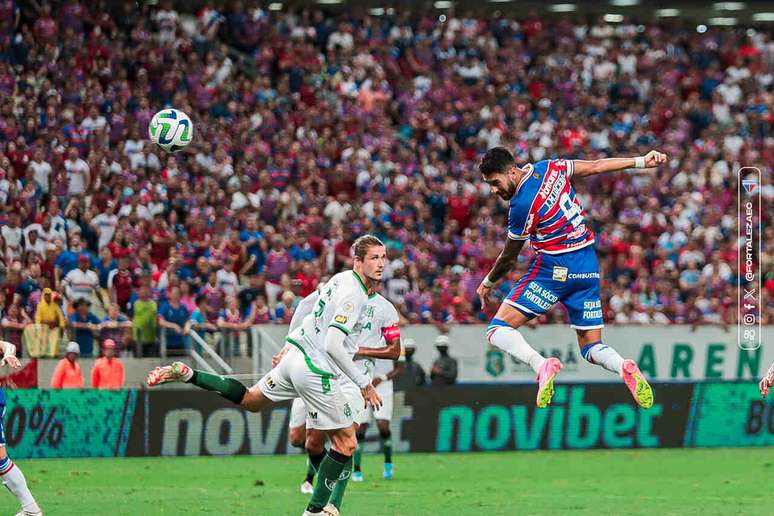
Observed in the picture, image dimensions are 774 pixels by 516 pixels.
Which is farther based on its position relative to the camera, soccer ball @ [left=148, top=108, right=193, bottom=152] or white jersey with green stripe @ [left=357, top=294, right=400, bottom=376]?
soccer ball @ [left=148, top=108, right=193, bottom=152]

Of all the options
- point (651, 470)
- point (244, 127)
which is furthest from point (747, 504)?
point (244, 127)

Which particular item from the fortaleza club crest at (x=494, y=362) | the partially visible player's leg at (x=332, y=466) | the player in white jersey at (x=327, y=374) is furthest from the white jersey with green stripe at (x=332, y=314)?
the fortaleza club crest at (x=494, y=362)

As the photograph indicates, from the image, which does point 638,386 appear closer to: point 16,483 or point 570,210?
point 570,210

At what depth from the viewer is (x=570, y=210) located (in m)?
A: 12.2

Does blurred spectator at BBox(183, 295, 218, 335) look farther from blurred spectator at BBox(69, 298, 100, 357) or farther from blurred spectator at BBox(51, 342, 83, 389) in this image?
blurred spectator at BBox(51, 342, 83, 389)

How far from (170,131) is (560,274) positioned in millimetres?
6596

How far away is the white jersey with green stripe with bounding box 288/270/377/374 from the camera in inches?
431

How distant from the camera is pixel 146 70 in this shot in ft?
89.2

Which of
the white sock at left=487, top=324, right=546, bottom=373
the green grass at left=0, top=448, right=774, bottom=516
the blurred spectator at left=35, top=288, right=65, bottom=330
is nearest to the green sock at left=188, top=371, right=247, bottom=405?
the green grass at left=0, top=448, right=774, bottom=516

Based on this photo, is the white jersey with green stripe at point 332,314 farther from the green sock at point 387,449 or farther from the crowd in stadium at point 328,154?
the crowd in stadium at point 328,154

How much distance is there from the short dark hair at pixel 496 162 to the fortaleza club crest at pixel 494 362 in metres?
12.3

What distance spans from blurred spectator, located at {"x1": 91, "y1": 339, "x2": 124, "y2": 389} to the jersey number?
10.4 meters

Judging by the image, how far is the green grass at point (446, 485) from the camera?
1393 centimetres

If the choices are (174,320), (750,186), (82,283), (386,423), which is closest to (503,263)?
(386,423)
